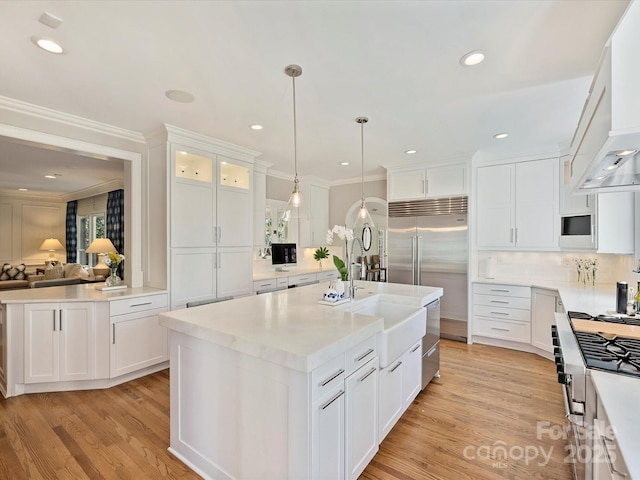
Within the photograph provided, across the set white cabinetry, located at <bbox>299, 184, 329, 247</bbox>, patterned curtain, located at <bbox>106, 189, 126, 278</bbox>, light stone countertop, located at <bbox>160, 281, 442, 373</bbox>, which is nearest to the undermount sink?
light stone countertop, located at <bbox>160, 281, 442, 373</bbox>

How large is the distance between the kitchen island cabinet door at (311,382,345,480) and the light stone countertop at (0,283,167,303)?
2.54 meters

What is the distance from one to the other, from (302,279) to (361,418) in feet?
11.4

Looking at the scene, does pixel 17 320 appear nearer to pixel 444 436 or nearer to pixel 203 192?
pixel 203 192

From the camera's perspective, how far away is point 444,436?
229cm

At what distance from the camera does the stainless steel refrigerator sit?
445 cm

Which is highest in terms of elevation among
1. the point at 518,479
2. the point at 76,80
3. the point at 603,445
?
the point at 76,80

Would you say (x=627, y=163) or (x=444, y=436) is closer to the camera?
(x=627, y=163)

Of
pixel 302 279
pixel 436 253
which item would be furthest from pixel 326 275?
pixel 436 253

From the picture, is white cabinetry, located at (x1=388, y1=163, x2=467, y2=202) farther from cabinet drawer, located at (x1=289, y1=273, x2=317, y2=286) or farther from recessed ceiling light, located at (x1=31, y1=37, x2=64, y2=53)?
recessed ceiling light, located at (x1=31, y1=37, x2=64, y2=53)

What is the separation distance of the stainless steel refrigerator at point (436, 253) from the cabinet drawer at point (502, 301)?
0.18m

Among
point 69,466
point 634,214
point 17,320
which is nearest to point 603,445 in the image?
point 69,466

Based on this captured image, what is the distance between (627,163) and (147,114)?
3.63 metres

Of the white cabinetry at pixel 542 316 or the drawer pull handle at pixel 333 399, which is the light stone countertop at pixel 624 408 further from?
the white cabinetry at pixel 542 316

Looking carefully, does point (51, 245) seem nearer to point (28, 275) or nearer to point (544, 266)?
point (28, 275)
